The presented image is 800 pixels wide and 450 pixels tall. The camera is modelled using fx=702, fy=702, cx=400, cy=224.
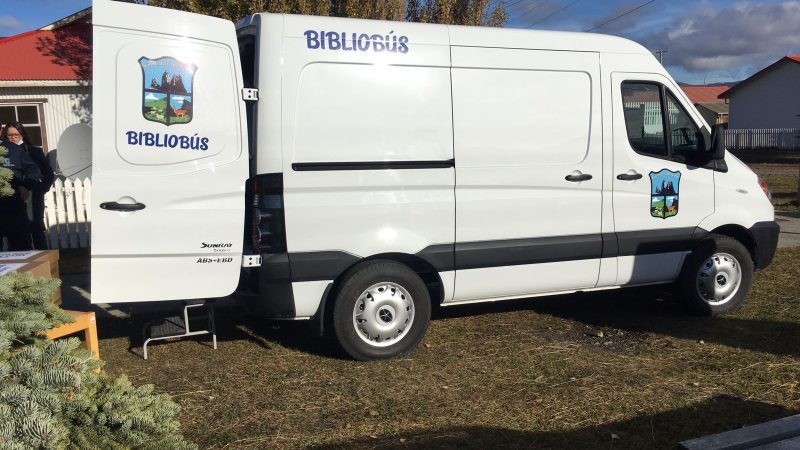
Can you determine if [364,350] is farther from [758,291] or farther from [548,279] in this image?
[758,291]

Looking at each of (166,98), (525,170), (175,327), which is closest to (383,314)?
(525,170)

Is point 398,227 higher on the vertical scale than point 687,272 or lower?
higher

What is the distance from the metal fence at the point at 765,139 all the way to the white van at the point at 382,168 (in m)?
34.3

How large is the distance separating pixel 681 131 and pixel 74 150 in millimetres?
9305

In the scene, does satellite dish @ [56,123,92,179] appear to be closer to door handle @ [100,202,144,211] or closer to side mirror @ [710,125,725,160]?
door handle @ [100,202,144,211]

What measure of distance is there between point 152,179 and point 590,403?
126 inches

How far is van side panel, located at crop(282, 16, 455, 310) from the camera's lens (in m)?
4.83

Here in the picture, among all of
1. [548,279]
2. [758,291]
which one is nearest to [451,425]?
[548,279]

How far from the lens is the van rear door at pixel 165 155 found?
14.8ft

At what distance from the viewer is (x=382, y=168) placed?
5062 mm

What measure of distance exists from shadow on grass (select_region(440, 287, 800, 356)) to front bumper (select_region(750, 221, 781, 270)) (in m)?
0.61

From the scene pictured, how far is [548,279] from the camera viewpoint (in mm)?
5734

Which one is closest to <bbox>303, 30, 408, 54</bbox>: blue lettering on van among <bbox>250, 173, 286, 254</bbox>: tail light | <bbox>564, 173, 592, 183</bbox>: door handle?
<bbox>250, 173, 286, 254</bbox>: tail light

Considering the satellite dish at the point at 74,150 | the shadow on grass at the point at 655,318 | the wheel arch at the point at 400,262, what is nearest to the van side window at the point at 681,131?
the shadow on grass at the point at 655,318
